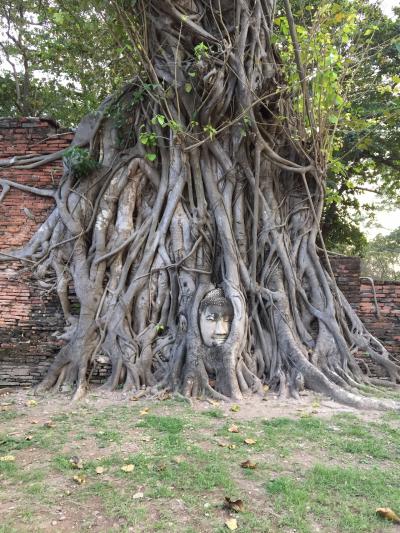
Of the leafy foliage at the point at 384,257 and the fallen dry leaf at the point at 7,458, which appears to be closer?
the fallen dry leaf at the point at 7,458

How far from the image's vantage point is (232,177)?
536 centimetres

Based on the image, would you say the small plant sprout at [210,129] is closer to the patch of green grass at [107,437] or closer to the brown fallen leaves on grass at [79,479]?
the patch of green grass at [107,437]

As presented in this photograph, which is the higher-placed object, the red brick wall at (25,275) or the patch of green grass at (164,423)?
the red brick wall at (25,275)

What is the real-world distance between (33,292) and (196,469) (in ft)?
11.5

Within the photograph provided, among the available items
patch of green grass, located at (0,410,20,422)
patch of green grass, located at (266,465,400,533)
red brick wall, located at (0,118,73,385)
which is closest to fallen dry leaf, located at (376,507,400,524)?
patch of green grass, located at (266,465,400,533)

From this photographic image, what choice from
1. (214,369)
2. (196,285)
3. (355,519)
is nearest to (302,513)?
(355,519)

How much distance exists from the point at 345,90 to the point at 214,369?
388 cm

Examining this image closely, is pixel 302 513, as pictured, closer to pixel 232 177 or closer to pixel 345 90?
pixel 232 177

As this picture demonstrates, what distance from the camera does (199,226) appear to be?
512 centimetres

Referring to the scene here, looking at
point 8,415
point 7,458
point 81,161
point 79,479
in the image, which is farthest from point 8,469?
point 81,161

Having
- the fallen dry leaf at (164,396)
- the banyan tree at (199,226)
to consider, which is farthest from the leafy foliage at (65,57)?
the fallen dry leaf at (164,396)

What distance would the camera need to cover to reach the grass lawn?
2.04m

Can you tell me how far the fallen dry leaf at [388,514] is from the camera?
201 cm

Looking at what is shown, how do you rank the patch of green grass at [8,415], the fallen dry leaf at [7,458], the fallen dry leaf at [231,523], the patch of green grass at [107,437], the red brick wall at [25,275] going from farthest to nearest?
the red brick wall at [25,275], the patch of green grass at [8,415], the patch of green grass at [107,437], the fallen dry leaf at [7,458], the fallen dry leaf at [231,523]
